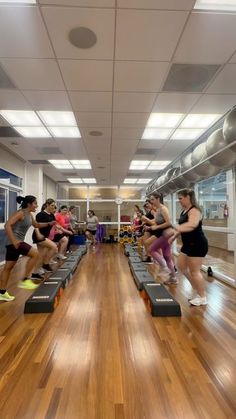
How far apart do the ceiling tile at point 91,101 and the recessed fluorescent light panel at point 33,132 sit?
132 centimetres

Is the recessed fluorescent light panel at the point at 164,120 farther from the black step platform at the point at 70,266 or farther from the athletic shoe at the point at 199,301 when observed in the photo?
the black step platform at the point at 70,266

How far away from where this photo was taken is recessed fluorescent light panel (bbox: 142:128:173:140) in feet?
17.4

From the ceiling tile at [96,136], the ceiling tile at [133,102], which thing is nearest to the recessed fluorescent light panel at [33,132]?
the ceiling tile at [96,136]

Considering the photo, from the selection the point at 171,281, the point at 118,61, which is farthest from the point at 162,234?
the point at 118,61

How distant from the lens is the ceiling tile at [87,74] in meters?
3.04

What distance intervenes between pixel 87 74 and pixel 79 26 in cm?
81

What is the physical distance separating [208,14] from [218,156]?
6.24ft

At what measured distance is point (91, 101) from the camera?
398 centimetres

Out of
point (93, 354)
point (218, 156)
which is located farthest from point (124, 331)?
point (218, 156)

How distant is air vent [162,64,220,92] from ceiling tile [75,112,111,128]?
121 cm

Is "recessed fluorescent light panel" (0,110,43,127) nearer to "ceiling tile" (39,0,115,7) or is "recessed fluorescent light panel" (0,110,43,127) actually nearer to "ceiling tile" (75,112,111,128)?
"ceiling tile" (75,112,111,128)

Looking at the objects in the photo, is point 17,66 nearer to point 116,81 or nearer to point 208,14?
point 116,81

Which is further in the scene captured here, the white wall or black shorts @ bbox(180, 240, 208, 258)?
the white wall

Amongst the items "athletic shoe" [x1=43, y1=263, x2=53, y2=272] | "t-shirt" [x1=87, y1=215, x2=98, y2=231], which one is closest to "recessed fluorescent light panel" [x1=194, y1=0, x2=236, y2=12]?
"athletic shoe" [x1=43, y1=263, x2=53, y2=272]
